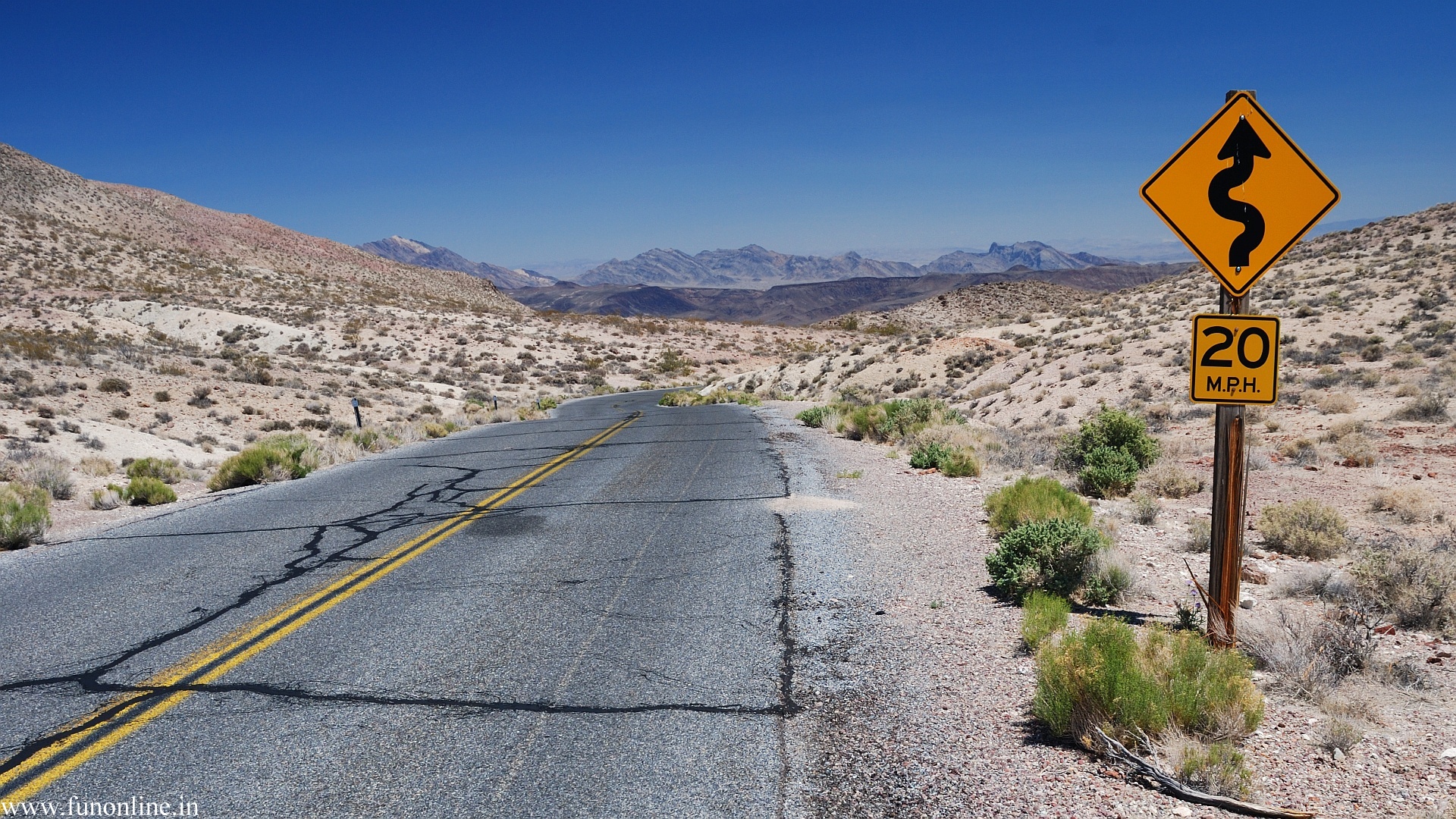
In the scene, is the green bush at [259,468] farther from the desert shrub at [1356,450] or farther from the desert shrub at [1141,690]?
the desert shrub at [1356,450]

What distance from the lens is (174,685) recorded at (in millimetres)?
5172

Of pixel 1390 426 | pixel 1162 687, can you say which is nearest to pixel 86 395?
pixel 1162 687

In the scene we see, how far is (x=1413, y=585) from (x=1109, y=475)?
5609mm

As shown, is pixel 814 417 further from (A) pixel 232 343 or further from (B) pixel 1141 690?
(A) pixel 232 343

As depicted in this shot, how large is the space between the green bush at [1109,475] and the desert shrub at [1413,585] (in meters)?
4.80

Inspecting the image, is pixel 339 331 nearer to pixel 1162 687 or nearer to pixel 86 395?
pixel 86 395

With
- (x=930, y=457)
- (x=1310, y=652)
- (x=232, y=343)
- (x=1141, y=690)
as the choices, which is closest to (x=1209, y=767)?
(x=1141, y=690)

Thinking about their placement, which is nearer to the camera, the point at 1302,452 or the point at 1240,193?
the point at 1240,193

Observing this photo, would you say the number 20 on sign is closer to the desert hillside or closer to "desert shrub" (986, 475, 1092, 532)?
"desert shrub" (986, 475, 1092, 532)

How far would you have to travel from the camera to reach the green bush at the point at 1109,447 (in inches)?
460

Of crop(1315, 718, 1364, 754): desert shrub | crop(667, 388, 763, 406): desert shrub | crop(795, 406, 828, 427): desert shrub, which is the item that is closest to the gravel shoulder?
crop(1315, 718, 1364, 754): desert shrub

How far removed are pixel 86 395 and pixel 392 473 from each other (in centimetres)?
1486

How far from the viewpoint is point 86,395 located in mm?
23359

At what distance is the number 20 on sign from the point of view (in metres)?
4.64
